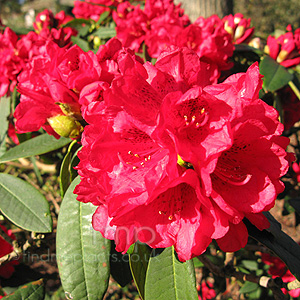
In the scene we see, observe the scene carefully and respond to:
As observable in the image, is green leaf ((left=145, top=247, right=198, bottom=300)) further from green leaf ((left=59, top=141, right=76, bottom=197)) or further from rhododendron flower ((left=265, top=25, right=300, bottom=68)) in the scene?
rhododendron flower ((left=265, top=25, right=300, bottom=68))

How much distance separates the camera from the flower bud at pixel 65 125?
0.79 metres

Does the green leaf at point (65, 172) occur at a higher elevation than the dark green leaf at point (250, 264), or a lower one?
higher

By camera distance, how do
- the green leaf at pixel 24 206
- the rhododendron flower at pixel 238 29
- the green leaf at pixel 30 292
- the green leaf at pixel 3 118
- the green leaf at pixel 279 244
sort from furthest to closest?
1. the rhododendron flower at pixel 238 29
2. the green leaf at pixel 3 118
3. the green leaf at pixel 30 292
4. the green leaf at pixel 24 206
5. the green leaf at pixel 279 244

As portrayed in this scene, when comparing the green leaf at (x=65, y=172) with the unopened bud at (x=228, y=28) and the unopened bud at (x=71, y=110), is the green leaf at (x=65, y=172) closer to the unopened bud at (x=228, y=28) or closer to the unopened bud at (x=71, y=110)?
the unopened bud at (x=71, y=110)

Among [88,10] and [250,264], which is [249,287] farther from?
[88,10]

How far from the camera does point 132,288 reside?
2.34 metres

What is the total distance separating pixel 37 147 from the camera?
0.98 m

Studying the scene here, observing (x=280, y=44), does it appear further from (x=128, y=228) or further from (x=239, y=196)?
(x=128, y=228)

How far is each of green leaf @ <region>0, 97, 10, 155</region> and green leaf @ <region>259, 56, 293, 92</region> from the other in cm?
105

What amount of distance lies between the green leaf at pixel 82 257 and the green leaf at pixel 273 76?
74cm

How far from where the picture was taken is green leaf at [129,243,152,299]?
0.81m

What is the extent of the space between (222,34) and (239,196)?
0.75 m

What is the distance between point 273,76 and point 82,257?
90cm

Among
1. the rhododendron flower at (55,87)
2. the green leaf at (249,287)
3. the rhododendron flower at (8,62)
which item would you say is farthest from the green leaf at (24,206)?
the green leaf at (249,287)
